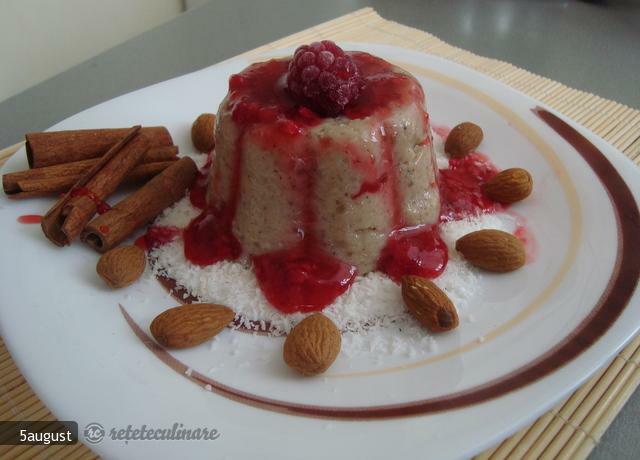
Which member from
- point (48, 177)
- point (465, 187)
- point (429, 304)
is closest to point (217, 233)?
point (48, 177)

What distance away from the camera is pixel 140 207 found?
5.41ft

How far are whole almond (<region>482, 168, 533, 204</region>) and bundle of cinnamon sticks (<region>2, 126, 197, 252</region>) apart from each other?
84 cm

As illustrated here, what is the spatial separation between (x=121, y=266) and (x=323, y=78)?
0.63m

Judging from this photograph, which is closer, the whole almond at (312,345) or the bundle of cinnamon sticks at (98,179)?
the whole almond at (312,345)

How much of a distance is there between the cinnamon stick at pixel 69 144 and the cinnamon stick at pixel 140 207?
0.48ft

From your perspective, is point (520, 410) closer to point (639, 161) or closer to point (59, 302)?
point (59, 302)

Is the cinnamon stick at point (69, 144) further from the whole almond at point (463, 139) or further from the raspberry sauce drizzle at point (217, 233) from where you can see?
the whole almond at point (463, 139)

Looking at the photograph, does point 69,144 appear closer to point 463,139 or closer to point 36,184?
point 36,184

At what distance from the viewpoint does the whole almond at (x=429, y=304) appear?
1331 mm

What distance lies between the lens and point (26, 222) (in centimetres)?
158

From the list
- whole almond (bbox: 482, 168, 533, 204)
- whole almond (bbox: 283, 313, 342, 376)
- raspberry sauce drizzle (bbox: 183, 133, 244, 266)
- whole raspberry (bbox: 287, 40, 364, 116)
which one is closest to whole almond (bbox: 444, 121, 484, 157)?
whole almond (bbox: 482, 168, 533, 204)

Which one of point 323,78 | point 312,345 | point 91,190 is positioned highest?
point 323,78

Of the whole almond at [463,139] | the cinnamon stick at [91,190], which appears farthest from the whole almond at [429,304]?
the cinnamon stick at [91,190]

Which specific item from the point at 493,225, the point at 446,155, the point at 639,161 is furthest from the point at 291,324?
the point at 639,161
